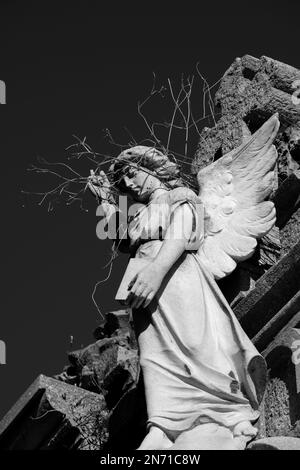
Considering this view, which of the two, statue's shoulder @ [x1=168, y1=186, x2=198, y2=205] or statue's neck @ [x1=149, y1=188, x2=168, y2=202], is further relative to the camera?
statue's neck @ [x1=149, y1=188, x2=168, y2=202]

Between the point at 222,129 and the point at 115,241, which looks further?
the point at 222,129

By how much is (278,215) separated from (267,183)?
37 centimetres

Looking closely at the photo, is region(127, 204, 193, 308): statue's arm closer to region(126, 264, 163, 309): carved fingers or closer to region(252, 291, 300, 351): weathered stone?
region(126, 264, 163, 309): carved fingers

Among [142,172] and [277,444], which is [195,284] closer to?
[142,172]

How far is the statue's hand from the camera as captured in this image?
8.16m

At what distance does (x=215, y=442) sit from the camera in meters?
7.55

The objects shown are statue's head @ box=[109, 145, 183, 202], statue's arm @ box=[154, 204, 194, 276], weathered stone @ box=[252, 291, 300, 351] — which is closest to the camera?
statue's arm @ box=[154, 204, 194, 276]

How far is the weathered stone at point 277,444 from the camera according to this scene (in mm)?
7336

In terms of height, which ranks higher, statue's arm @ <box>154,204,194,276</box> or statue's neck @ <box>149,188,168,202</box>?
statue's neck @ <box>149,188,168,202</box>

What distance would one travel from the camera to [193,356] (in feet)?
26.2

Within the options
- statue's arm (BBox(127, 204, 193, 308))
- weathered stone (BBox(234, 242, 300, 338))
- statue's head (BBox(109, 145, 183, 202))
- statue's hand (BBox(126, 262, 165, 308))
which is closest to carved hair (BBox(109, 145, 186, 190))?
statue's head (BBox(109, 145, 183, 202))
